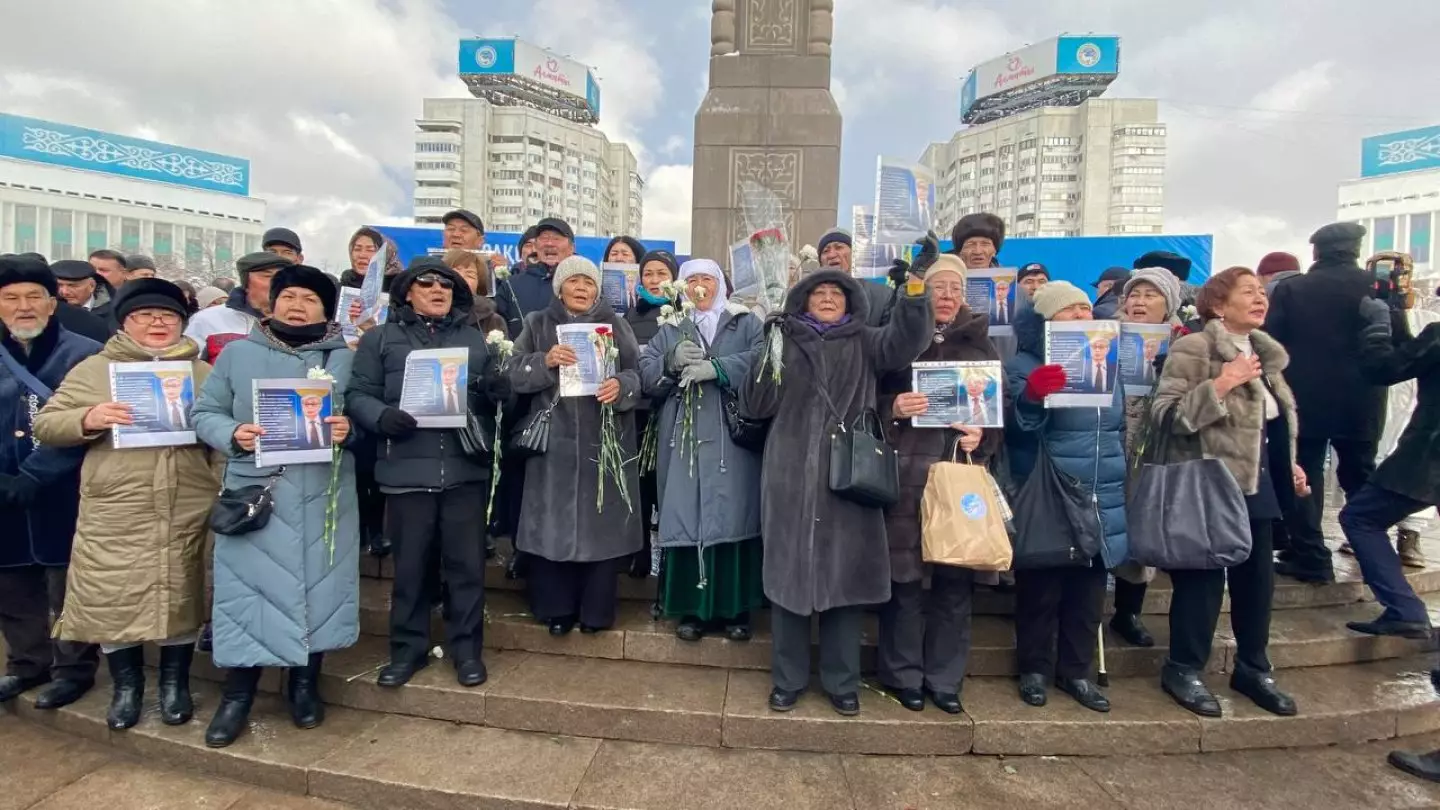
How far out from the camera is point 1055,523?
328cm

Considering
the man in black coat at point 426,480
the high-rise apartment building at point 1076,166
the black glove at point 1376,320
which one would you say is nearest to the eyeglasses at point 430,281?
the man in black coat at point 426,480

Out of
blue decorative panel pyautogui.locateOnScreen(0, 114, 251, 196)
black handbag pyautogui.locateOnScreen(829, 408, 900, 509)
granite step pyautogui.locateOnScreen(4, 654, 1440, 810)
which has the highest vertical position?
blue decorative panel pyautogui.locateOnScreen(0, 114, 251, 196)

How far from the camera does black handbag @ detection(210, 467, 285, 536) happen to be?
2.99 metres

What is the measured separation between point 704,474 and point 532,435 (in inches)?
36.6

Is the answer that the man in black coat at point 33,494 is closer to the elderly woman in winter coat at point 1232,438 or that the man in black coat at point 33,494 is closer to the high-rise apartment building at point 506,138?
the elderly woman in winter coat at point 1232,438

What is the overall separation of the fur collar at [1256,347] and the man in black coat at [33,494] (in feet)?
18.4

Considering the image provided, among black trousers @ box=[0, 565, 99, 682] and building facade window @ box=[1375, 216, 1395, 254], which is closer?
black trousers @ box=[0, 565, 99, 682]

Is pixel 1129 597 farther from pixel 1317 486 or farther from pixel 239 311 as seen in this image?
pixel 239 311

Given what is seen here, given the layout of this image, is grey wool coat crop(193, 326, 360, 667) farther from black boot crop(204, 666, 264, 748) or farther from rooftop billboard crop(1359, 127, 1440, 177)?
rooftop billboard crop(1359, 127, 1440, 177)

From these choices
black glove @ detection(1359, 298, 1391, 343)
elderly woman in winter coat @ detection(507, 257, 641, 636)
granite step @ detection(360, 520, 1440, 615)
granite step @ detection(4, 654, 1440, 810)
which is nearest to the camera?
granite step @ detection(4, 654, 1440, 810)

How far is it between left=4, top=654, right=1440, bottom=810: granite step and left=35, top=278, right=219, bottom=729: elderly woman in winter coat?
0.53 meters

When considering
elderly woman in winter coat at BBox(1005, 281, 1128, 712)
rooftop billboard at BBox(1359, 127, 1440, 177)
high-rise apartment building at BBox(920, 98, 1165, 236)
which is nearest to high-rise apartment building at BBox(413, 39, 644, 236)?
high-rise apartment building at BBox(920, 98, 1165, 236)

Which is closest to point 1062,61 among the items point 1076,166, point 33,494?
point 1076,166

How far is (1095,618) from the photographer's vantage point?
11.4ft
